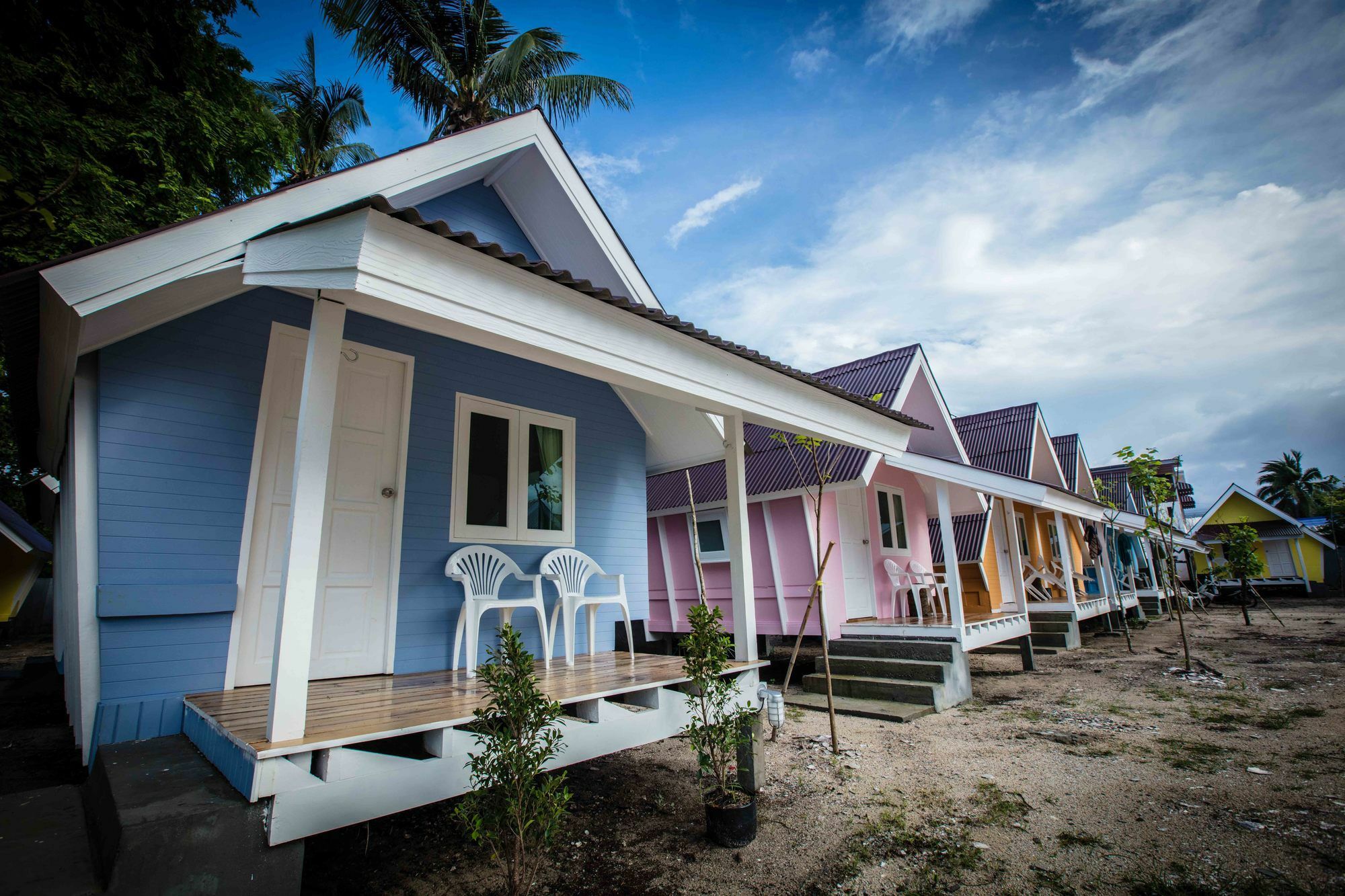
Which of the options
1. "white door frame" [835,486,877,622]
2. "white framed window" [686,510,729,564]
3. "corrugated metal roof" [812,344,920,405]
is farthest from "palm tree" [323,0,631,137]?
"white door frame" [835,486,877,622]

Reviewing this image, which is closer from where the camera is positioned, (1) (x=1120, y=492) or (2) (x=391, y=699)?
(2) (x=391, y=699)

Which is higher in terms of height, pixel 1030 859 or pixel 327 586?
pixel 327 586

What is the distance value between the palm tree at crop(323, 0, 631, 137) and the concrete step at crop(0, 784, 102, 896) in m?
11.9

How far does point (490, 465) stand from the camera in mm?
5230

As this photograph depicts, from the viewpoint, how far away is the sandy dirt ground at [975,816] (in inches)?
118

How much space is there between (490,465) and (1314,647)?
537 inches

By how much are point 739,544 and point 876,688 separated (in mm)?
3694

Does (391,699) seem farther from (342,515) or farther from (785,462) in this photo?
(785,462)

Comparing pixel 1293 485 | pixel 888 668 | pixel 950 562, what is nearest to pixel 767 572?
pixel 888 668

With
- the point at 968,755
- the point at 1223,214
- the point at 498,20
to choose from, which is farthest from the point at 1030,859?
the point at 1223,214

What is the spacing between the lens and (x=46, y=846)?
229 centimetres

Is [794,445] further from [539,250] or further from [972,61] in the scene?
[972,61]

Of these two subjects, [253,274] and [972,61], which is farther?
[972,61]

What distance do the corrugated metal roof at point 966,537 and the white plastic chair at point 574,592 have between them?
7897 millimetres
